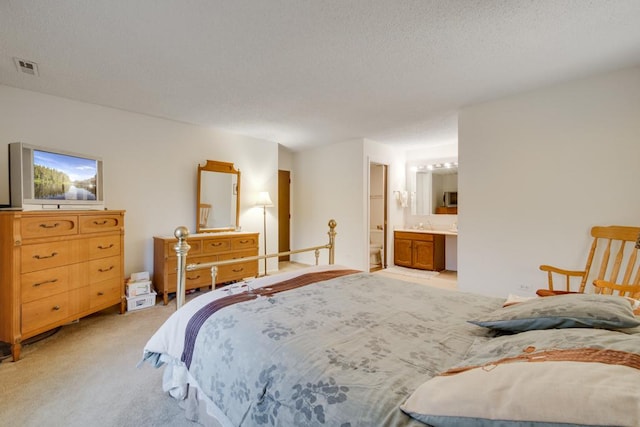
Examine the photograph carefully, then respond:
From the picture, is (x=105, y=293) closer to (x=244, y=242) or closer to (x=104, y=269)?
(x=104, y=269)

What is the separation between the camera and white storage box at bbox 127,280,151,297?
334 cm

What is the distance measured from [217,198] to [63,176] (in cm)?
191

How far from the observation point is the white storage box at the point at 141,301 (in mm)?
3327

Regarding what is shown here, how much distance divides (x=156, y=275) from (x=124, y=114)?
2.15 meters

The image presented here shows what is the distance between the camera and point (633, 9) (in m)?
1.84

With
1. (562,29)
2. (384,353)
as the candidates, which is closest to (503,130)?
(562,29)

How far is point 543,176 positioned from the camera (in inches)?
121

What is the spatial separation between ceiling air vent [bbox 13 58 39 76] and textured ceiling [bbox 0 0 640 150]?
57 mm

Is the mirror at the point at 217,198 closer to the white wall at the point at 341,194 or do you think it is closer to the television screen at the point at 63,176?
the television screen at the point at 63,176

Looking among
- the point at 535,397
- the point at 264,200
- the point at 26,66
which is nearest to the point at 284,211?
the point at 264,200

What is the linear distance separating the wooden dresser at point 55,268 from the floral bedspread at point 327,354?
2.00 meters

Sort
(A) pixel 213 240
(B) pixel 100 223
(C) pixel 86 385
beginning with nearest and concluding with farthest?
1. (C) pixel 86 385
2. (B) pixel 100 223
3. (A) pixel 213 240

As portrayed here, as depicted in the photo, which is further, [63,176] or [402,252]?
[402,252]

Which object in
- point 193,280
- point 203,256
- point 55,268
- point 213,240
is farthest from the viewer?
point 213,240
